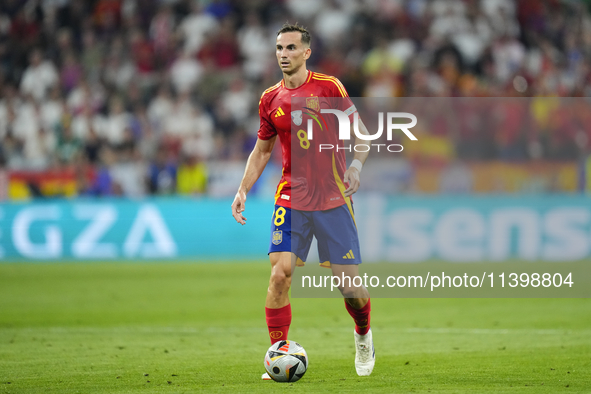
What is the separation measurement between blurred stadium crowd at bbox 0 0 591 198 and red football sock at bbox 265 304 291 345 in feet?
31.5

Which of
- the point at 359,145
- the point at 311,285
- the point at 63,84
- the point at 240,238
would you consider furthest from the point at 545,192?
the point at 63,84

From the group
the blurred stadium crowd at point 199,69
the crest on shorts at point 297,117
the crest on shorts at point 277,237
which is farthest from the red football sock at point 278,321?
the blurred stadium crowd at point 199,69

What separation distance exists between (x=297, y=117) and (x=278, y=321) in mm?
1507

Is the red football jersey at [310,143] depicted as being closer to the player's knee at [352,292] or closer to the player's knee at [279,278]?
the player's knee at [279,278]

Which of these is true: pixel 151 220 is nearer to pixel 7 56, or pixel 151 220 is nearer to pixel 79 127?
pixel 79 127

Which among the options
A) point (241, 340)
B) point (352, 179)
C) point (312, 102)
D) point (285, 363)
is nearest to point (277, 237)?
point (352, 179)

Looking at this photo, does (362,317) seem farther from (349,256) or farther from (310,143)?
(310,143)

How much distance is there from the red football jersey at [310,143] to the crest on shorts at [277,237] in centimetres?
22

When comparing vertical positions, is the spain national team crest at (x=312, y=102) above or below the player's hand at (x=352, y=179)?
above

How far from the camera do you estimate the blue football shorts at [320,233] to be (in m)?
5.78

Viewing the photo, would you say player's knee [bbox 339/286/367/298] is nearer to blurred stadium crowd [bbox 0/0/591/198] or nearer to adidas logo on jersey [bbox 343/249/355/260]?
adidas logo on jersey [bbox 343/249/355/260]

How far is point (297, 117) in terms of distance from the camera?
589cm

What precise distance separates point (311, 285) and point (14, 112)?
8966 millimetres

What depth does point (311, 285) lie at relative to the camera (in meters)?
13.3
